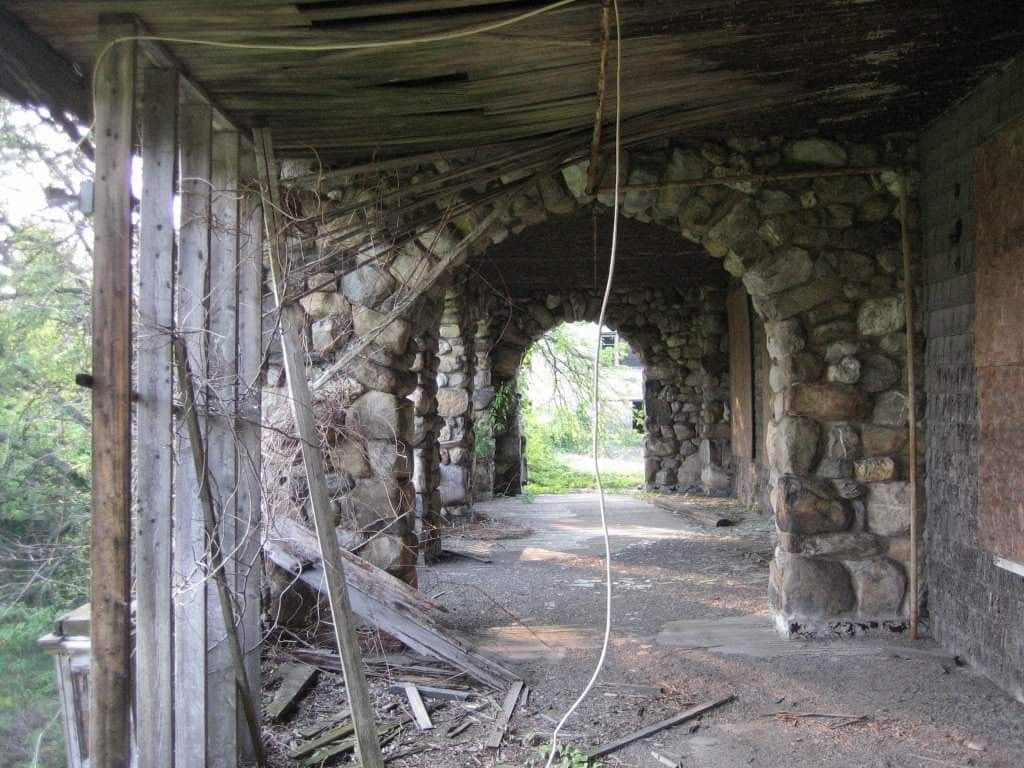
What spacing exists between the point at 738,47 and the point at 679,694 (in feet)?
8.04

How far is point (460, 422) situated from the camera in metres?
7.91

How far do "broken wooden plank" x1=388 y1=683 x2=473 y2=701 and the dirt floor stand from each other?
2.3 inches

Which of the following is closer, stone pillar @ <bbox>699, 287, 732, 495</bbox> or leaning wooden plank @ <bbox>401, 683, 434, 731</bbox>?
leaning wooden plank @ <bbox>401, 683, 434, 731</bbox>

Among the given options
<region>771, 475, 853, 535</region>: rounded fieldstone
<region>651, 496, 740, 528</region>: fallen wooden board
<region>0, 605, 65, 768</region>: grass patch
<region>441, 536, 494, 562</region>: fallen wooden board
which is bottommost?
<region>0, 605, 65, 768</region>: grass patch

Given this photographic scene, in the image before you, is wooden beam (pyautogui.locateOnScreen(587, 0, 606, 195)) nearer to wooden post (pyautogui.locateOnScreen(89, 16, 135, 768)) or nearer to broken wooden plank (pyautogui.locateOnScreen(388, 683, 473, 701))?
wooden post (pyautogui.locateOnScreen(89, 16, 135, 768))

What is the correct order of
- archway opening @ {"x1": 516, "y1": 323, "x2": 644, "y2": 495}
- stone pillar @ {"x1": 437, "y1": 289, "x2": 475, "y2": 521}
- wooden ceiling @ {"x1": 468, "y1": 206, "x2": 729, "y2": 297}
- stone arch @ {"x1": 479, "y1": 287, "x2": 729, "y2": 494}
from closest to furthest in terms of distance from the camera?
1. wooden ceiling @ {"x1": 468, "y1": 206, "x2": 729, "y2": 297}
2. stone pillar @ {"x1": 437, "y1": 289, "x2": 475, "y2": 521}
3. stone arch @ {"x1": 479, "y1": 287, "x2": 729, "y2": 494}
4. archway opening @ {"x1": 516, "y1": 323, "x2": 644, "y2": 495}

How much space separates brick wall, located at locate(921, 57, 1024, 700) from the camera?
128 inches

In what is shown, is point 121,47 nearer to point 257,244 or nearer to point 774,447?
point 257,244

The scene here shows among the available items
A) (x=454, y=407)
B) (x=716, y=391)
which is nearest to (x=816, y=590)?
(x=454, y=407)

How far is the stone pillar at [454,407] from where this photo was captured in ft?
25.4

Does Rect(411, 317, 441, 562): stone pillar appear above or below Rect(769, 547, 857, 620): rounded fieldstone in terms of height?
above

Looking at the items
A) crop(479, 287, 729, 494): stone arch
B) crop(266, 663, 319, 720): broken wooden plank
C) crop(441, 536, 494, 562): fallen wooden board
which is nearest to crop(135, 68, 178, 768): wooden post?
crop(266, 663, 319, 720): broken wooden plank

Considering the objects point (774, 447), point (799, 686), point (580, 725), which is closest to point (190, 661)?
point (580, 725)

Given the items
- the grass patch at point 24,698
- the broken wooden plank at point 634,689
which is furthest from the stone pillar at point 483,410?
the broken wooden plank at point 634,689
